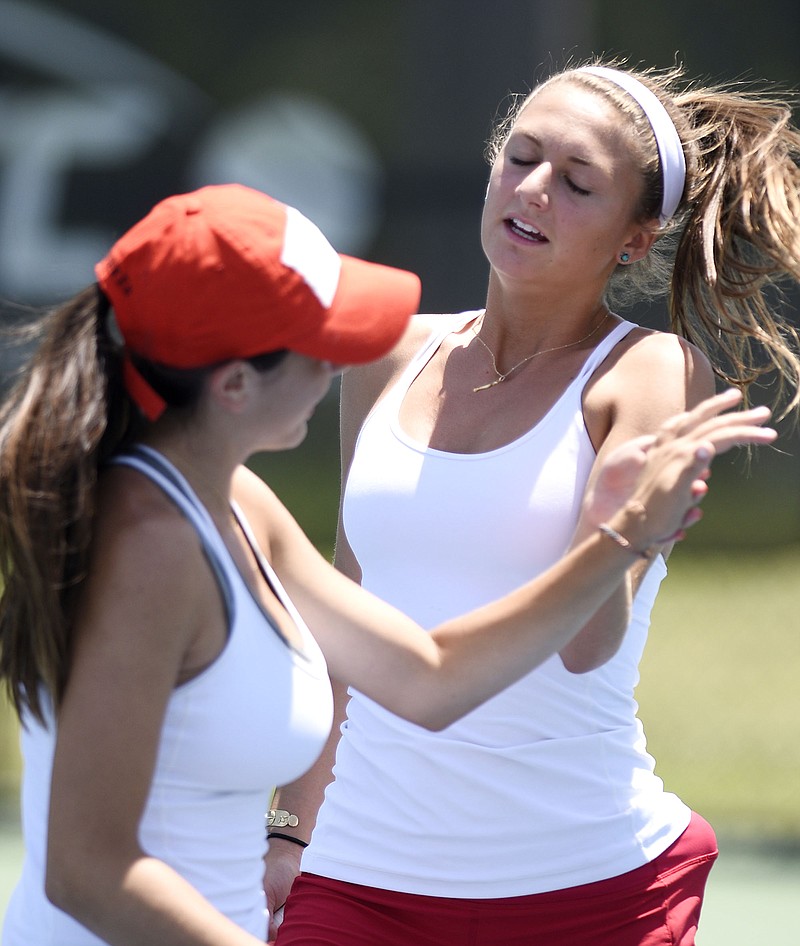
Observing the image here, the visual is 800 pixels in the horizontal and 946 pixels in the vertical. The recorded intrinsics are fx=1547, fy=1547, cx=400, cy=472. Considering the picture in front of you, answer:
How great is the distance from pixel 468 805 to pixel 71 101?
832cm

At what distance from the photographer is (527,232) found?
7.44 feet

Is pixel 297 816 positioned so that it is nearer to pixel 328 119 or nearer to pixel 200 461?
pixel 200 461

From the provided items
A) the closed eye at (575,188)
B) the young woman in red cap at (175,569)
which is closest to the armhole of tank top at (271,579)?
the young woman in red cap at (175,569)

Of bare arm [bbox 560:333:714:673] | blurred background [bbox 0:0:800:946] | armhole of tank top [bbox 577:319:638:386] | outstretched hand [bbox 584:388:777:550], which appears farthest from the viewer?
blurred background [bbox 0:0:800:946]

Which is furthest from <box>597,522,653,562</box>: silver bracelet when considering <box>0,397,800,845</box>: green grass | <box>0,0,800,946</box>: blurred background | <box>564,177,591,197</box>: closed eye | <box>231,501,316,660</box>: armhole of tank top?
<box>0,0,800,946</box>: blurred background

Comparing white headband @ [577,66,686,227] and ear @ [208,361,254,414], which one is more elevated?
white headband @ [577,66,686,227]

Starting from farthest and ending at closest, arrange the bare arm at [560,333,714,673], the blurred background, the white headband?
the blurred background, the white headband, the bare arm at [560,333,714,673]

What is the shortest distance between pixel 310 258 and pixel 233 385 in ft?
0.50

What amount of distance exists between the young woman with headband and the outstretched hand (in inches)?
4.3

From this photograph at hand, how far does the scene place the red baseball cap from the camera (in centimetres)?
151

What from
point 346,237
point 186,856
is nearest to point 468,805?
point 186,856

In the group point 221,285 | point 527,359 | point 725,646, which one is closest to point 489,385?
point 527,359

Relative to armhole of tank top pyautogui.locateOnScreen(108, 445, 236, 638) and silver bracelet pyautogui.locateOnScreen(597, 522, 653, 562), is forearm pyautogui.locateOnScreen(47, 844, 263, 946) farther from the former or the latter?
silver bracelet pyautogui.locateOnScreen(597, 522, 653, 562)

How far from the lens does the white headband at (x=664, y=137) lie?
2.29 meters
